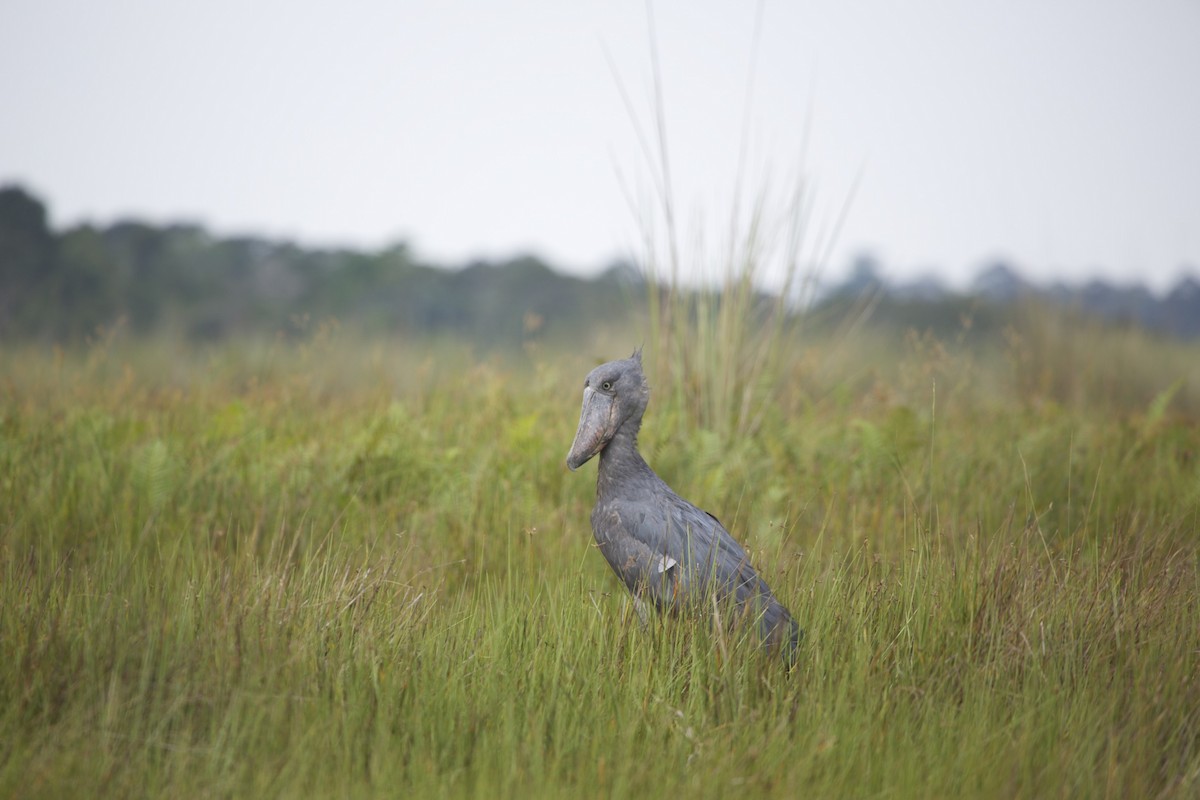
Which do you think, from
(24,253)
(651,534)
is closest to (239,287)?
(24,253)

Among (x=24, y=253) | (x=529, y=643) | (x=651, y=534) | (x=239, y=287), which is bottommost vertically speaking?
(x=529, y=643)

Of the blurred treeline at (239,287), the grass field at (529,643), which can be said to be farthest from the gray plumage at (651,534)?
the blurred treeline at (239,287)

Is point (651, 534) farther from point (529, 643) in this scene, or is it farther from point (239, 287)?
point (239, 287)

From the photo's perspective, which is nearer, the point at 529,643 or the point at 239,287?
the point at 529,643

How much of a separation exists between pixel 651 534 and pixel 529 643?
57cm

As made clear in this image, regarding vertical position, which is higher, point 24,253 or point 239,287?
point 24,253

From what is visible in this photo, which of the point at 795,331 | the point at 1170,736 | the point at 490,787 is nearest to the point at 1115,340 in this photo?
the point at 795,331

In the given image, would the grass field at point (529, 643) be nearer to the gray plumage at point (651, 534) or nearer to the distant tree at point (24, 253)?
the gray plumage at point (651, 534)

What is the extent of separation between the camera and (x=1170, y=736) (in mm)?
2383

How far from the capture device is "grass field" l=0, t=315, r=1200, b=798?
2162 millimetres

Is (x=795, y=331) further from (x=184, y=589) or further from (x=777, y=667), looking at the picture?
(x=184, y=589)

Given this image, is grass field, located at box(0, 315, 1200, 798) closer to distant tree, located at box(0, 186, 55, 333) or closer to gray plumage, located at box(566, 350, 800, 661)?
gray plumage, located at box(566, 350, 800, 661)

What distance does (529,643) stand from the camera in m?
2.70

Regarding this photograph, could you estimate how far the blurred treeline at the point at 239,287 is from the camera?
15359 mm
